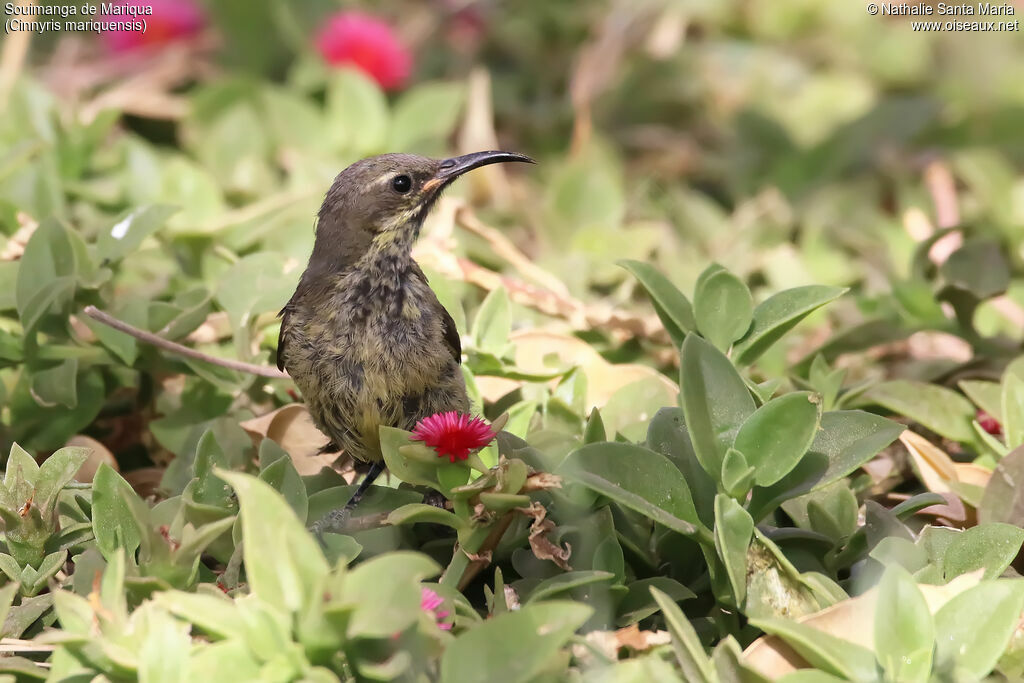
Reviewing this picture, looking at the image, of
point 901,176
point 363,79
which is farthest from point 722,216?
point 363,79

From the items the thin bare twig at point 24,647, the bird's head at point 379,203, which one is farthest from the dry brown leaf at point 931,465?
the thin bare twig at point 24,647

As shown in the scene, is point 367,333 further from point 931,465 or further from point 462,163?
point 931,465

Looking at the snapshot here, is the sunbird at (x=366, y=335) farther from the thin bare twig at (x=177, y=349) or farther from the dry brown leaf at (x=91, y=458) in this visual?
the dry brown leaf at (x=91, y=458)

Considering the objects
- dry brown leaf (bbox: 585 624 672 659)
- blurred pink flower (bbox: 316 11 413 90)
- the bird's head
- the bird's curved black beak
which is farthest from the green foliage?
the bird's curved black beak

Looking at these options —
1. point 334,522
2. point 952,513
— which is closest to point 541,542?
point 334,522

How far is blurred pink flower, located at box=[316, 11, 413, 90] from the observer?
554 cm

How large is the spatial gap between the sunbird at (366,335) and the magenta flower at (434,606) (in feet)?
1.92

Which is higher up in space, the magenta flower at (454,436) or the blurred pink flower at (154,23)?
the blurred pink flower at (154,23)

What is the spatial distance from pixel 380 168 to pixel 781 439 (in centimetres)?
164

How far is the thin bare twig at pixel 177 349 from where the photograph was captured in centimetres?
317

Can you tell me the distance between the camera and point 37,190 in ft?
14.3

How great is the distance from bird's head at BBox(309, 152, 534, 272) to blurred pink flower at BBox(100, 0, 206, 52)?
2.79 m

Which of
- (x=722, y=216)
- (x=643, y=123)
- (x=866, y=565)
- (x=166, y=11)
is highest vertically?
(x=166, y=11)

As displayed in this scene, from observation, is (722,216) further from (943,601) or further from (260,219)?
(943,601)
